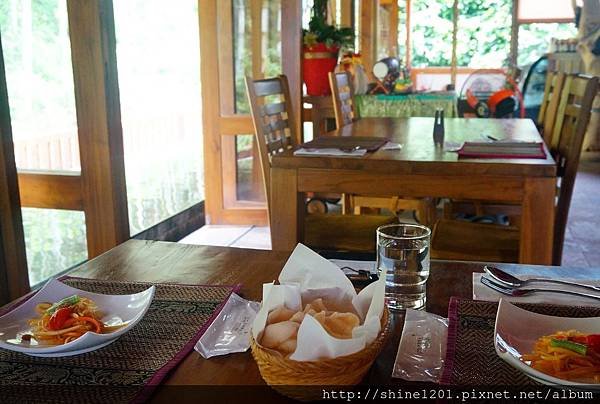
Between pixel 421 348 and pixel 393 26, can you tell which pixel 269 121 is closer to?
pixel 421 348

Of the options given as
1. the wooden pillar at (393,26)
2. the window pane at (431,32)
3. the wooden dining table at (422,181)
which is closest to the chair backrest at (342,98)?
the wooden dining table at (422,181)

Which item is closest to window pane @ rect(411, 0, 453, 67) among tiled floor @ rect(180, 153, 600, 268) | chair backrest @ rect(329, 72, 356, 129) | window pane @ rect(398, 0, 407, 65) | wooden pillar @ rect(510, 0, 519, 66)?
window pane @ rect(398, 0, 407, 65)

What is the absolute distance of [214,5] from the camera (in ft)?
12.4

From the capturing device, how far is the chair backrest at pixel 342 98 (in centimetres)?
323

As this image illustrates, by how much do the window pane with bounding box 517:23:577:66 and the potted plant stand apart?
557 cm

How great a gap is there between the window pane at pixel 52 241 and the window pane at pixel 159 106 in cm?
78

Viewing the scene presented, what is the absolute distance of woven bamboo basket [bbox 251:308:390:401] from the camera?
63 centimetres

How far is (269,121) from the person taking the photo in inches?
105

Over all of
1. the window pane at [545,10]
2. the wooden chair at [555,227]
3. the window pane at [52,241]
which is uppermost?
the window pane at [545,10]

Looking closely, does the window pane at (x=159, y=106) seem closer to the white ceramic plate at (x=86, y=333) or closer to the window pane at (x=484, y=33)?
the white ceramic plate at (x=86, y=333)

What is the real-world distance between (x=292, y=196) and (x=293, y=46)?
1.95 m

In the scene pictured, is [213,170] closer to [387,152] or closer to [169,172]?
[169,172]

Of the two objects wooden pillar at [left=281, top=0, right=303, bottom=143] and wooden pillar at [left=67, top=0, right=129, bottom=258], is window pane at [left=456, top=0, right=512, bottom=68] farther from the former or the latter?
wooden pillar at [left=67, top=0, right=129, bottom=258]

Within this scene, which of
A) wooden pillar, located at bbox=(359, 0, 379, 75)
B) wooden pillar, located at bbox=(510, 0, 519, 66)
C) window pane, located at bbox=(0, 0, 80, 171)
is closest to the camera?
window pane, located at bbox=(0, 0, 80, 171)
